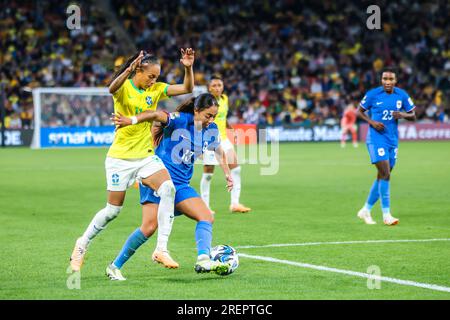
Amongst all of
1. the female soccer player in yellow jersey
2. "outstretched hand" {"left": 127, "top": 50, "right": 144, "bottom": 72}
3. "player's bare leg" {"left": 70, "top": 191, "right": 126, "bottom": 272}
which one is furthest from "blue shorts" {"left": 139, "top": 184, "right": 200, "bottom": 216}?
"outstretched hand" {"left": 127, "top": 50, "right": 144, "bottom": 72}

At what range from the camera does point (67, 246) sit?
37.2ft

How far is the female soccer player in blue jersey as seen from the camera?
8.96 m

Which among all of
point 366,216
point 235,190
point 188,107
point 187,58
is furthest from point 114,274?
point 235,190

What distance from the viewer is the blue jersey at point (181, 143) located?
928cm

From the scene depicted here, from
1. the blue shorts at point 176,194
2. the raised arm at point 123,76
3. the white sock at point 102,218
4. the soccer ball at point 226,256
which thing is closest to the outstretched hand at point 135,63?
the raised arm at point 123,76

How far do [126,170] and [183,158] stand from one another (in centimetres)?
65

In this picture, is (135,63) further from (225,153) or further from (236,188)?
(236,188)

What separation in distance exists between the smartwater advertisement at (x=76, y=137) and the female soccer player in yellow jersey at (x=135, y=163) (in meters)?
29.5

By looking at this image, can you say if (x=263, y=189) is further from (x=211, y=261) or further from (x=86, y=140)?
(x=86, y=140)

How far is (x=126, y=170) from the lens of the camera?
9.12 metres

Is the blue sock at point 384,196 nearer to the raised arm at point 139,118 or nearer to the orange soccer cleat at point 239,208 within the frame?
the orange soccer cleat at point 239,208

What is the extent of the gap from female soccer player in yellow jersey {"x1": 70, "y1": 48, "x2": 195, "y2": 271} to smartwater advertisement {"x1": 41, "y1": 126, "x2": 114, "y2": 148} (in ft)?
96.8
